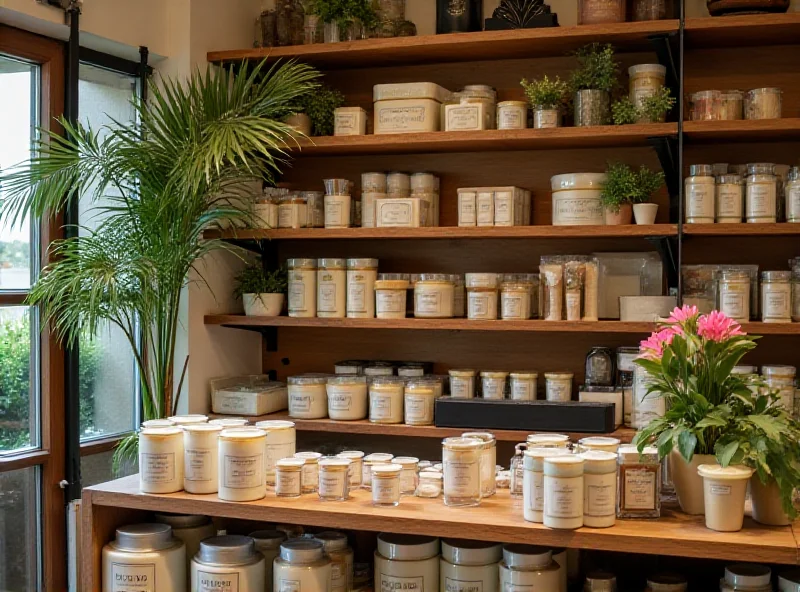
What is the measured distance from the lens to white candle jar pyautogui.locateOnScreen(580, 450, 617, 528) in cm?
185

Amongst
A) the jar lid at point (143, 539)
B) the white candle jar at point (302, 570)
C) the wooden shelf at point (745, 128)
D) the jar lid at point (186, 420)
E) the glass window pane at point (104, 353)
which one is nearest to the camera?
the white candle jar at point (302, 570)

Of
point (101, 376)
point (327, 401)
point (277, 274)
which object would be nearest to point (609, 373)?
point (327, 401)

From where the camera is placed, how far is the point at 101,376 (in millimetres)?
3373

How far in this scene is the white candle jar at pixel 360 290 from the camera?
11.5ft

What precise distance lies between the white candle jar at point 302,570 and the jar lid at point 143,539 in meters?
0.28

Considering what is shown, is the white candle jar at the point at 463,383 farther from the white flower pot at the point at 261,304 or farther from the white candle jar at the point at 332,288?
the white flower pot at the point at 261,304

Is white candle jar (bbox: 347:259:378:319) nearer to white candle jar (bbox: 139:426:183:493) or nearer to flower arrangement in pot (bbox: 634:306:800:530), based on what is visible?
white candle jar (bbox: 139:426:183:493)

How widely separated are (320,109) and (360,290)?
27.8 inches

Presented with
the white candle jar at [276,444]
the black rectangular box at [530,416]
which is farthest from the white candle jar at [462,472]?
the black rectangular box at [530,416]

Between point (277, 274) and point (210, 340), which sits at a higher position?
point (277, 274)

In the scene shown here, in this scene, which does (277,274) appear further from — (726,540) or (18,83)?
(726,540)

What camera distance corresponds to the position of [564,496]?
183cm

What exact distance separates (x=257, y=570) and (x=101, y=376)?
4.99 ft

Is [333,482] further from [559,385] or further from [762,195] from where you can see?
[762,195]
